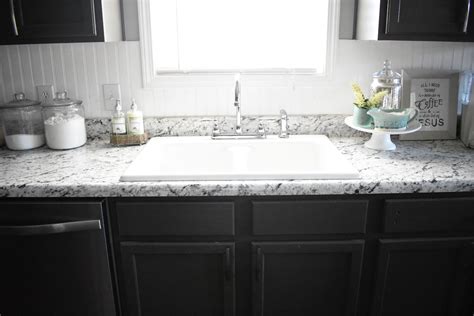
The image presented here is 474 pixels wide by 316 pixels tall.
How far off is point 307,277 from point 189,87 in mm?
978

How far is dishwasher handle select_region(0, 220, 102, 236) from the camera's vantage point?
4.66ft

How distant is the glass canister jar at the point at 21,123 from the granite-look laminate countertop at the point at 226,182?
15cm

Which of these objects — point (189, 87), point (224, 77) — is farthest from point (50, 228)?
point (224, 77)

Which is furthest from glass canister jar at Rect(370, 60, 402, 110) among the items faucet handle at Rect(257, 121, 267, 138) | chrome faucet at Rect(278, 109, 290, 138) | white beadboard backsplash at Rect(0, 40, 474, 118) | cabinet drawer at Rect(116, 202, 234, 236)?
cabinet drawer at Rect(116, 202, 234, 236)

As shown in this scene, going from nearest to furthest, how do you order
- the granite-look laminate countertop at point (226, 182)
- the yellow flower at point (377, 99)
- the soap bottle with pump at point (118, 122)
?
the granite-look laminate countertop at point (226, 182), the yellow flower at point (377, 99), the soap bottle with pump at point (118, 122)

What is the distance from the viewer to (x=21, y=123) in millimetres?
1855

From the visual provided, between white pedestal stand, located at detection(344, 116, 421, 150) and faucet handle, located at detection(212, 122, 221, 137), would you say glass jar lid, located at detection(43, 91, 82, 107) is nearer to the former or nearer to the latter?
faucet handle, located at detection(212, 122, 221, 137)

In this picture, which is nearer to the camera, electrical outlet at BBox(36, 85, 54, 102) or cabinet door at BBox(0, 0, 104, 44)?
cabinet door at BBox(0, 0, 104, 44)

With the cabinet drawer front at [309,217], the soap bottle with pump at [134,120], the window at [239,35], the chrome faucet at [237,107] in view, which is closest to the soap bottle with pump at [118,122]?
the soap bottle with pump at [134,120]

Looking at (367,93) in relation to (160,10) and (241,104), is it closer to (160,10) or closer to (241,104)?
(241,104)

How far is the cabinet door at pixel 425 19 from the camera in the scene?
1.58 m

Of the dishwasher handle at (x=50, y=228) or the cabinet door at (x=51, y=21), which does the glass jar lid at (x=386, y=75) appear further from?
the dishwasher handle at (x=50, y=228)

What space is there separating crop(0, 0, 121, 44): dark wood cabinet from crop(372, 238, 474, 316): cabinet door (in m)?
1.31

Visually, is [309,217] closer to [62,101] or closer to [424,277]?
[424,277]
